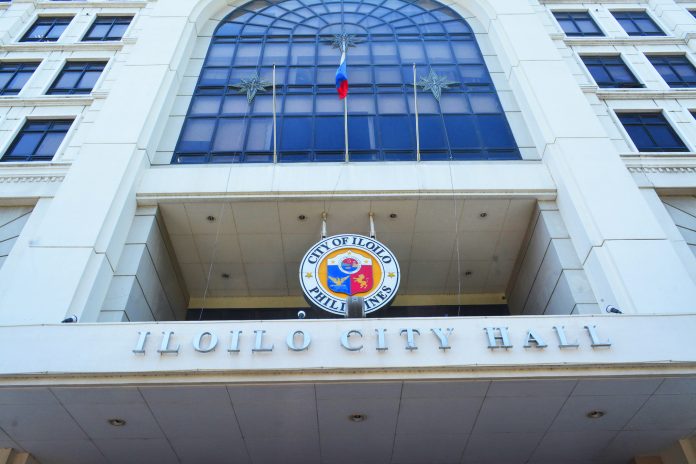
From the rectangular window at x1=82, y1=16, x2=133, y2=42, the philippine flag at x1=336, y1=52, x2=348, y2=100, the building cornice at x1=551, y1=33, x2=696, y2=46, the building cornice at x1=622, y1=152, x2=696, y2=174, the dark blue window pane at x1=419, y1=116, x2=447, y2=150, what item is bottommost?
the building cornice at x1=622, y1=152, x2=696, y2=174

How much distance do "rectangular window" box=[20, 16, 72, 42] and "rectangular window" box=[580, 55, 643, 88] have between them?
21.5 m

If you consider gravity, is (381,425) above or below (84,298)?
below

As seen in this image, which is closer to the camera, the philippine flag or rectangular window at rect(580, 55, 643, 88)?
the philippine flag

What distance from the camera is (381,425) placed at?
478 inches

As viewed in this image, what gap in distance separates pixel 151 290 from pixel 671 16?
927 inches

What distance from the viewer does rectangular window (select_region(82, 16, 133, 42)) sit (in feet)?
79.5

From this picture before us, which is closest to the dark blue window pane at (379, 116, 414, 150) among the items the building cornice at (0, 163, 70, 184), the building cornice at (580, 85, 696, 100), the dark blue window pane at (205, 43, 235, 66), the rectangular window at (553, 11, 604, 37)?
the building cornice at (580, 85, 696, 100)

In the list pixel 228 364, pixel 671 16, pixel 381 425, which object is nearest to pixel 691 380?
pixel 381 425

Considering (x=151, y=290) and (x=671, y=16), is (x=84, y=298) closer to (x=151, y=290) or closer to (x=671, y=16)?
(x=151, y=290)

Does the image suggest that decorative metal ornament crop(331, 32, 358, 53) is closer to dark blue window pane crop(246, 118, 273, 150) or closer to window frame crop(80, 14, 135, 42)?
dark blue window pane crop(246, 118, 273, 150)

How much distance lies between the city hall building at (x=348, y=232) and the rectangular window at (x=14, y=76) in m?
0.09

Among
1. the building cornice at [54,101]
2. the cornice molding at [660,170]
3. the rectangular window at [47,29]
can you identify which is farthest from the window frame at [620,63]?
the rectangular window at [47,29]

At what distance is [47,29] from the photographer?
81.2 feet

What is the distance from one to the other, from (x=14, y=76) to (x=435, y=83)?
616 inches
